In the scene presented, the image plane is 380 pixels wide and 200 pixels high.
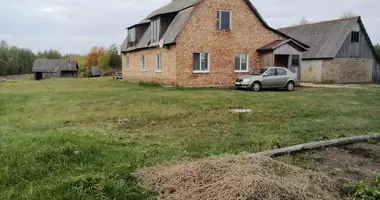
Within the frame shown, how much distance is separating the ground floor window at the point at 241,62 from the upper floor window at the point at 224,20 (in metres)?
2.04

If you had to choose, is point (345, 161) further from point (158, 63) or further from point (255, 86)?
point (158, 63)

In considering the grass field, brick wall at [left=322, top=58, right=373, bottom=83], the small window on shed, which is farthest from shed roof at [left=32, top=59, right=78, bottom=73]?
the grass field

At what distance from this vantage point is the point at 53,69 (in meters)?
66.9

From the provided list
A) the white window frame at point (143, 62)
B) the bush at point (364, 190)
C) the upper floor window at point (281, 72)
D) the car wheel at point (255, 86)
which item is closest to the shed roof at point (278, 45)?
the upper floor window at point (281, 72)

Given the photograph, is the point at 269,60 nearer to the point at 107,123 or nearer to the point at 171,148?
the point at 107,123

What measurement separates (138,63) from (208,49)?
978 centimetres

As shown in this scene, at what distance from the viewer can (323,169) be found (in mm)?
5305

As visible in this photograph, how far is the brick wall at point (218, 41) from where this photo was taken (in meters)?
22.7

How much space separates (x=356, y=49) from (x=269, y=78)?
14327 millimetres

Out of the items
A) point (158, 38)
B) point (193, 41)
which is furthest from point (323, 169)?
Result: point (158, 38)

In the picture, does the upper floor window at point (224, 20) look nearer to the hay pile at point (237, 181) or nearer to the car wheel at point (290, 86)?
the car wheel at point (290, 86)

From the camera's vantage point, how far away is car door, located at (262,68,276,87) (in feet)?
70.0

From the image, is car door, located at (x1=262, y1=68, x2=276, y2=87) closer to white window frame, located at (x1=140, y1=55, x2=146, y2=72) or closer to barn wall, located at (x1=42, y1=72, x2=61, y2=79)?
white window frame, located at (x1=140, y1=55, x2=146, y2=72)

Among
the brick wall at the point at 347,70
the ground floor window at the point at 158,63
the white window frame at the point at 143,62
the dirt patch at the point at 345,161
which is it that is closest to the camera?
the dirt patch at the point at 345,161
